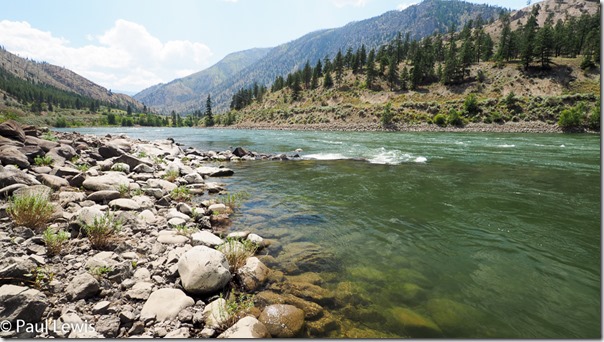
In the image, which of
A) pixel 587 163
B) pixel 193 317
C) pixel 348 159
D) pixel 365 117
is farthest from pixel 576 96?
pixel 193 317

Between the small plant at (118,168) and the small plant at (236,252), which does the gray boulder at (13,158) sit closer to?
the small plant at (118,168)

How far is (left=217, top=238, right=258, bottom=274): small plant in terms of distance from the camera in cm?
591

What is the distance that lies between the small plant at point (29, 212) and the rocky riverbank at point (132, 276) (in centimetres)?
2

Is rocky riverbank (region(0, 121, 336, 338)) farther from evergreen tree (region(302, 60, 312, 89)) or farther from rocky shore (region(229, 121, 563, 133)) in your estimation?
evergreen tree (region(302, 60, 312, 89))

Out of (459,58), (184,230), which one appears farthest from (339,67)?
(184,230)

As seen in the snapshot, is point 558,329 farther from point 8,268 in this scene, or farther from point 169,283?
point 8,268

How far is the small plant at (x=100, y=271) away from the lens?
4.84 m

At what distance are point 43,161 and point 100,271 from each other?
992cm

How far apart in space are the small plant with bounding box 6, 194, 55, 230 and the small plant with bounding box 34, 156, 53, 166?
610 cm

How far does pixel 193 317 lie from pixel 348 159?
19.3 m

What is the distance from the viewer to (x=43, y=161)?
11.3 meters

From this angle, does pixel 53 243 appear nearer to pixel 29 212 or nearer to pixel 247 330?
pixel 29 212

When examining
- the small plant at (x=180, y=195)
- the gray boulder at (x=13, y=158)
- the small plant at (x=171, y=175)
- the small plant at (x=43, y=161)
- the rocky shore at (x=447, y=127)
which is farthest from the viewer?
the rocky shore at (x=447, y=127)

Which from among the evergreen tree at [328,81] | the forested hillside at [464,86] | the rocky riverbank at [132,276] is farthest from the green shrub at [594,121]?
the evergreen tree at [328,81]
